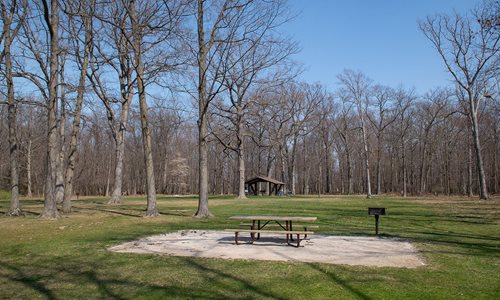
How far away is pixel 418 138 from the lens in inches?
2486

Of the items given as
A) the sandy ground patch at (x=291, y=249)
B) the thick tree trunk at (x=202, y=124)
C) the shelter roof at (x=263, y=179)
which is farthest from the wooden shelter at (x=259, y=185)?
the sandy ground patch at (x=291, y=249)

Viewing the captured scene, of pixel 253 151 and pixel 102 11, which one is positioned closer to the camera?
pixel 102 11

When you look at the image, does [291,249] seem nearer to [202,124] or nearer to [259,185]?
[202,124]

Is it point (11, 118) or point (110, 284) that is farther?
point (11, 118)

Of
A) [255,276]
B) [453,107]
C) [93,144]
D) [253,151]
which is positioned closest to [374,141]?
[453,107]

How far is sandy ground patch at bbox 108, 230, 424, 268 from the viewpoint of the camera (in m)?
7.87

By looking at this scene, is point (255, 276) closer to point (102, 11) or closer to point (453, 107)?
point (102, 11)

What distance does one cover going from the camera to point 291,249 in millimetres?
9086

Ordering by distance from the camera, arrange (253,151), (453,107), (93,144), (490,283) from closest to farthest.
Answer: (490,283) < (453,107) < (93,144) < (253,151)

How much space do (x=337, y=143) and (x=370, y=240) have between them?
6353cm

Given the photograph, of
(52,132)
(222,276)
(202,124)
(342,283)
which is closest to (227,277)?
(222,276)

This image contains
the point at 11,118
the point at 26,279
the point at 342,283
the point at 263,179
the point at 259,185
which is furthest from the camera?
the point at 259,185

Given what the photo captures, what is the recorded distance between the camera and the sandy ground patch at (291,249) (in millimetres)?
7871

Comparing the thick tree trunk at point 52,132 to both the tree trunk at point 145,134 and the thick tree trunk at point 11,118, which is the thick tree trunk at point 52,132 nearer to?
the thick tree trunk at point 11,118
